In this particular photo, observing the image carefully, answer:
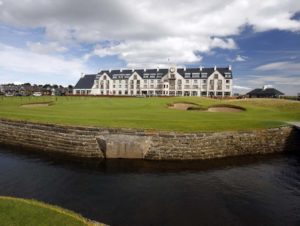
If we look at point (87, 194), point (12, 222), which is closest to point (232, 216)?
point (87, 194)

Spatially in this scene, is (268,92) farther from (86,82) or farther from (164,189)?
(164,189)

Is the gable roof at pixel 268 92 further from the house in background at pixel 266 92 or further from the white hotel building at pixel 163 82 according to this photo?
the white hotel building at pixel 163 82

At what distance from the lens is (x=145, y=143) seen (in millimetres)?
22719

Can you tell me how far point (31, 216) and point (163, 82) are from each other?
112772 millimetres

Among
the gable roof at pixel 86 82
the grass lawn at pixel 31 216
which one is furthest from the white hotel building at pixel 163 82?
the grass lawn at pixel 31 216

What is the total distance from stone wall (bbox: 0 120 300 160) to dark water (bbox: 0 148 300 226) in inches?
48.3

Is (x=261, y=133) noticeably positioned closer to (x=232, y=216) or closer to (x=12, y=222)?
(x=232, y=216)

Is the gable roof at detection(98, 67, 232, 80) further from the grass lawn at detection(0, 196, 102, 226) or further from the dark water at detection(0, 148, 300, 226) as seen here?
the grass lawn at detection(0, 196, 102, 226)

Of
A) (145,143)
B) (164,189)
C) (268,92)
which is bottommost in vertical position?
(164,189)

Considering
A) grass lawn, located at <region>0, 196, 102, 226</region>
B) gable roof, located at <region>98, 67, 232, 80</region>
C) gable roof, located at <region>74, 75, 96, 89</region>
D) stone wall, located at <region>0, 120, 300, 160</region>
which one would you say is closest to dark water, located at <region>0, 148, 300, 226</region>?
stone wall, located at <region>0, 120, 300, 160</region>

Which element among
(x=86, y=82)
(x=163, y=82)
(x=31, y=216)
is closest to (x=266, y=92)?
(x=163, y=82)

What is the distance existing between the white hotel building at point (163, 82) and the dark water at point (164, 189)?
3693 inches

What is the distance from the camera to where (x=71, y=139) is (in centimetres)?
2406

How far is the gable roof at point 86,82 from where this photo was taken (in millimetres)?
134125
